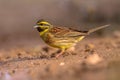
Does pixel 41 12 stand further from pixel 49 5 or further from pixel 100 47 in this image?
pixel 100 47

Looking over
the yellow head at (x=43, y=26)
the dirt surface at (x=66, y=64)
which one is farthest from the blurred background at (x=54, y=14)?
the yellow head at (x=43, y=26)

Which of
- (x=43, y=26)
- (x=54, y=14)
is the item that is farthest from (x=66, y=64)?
(x=54, y=14)

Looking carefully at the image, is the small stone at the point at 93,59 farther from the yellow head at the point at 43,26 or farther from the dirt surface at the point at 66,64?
the yellow head at the point at 43,26

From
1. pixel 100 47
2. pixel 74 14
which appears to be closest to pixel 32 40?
pixel 74 14

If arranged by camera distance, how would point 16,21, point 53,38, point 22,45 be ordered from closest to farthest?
point 53,38 < point 22,45 < point 16,21

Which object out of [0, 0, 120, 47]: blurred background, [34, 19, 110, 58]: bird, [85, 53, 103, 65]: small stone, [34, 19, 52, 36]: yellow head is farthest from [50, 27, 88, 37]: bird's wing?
[0, 0, 120, 47]: blurred background
